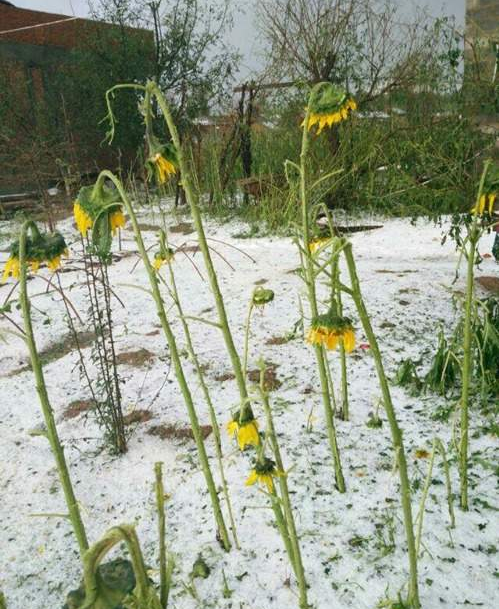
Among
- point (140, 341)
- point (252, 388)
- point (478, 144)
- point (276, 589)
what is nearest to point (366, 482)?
point (276, 589)

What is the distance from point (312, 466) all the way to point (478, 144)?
10.9 feet

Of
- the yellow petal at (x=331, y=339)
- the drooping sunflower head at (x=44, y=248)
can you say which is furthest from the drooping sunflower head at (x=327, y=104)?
the drooping sunflower head at (x=44, y=248)

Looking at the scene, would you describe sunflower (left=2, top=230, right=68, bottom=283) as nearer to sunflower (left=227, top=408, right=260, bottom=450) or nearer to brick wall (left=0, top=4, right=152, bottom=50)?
sunflower (left=227, top=408, right=260, bottom=450)

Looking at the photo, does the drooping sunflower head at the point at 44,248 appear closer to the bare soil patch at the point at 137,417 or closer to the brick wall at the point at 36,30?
the bare soil patch at the point at 137,417

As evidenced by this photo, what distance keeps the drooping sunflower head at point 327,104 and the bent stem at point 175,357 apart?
1.41 ft

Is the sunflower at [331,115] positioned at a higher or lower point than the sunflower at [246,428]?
higher

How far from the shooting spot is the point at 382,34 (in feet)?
20.6

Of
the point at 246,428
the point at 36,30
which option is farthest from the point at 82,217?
the point at 36,30

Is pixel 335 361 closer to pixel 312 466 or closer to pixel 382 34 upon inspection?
pixel 312 466

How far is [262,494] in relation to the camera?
154 centimetres

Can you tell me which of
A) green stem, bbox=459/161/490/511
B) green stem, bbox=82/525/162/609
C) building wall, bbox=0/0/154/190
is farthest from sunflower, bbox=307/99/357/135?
building wall, bbox=0/0/154/190

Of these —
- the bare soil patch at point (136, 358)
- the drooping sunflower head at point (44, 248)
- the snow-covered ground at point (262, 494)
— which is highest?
the drooping sunflower head at point (44, 248)

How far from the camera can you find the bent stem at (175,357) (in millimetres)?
863

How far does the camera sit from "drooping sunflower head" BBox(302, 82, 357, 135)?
106 centimetres
